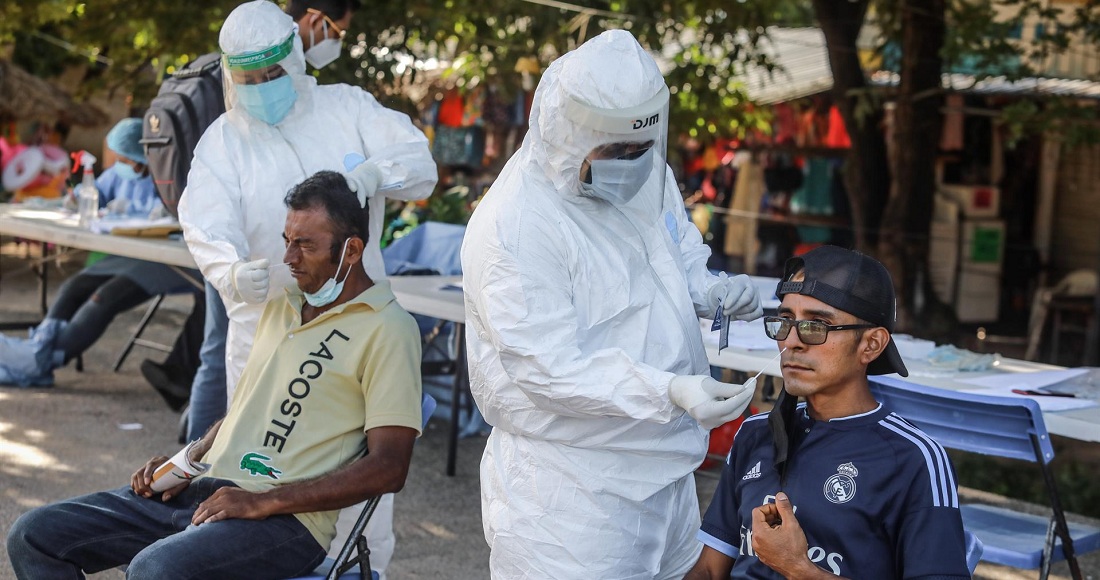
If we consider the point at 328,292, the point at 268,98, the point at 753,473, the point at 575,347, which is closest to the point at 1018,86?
the point at 268,98

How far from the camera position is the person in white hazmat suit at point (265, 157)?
4035 millimetres

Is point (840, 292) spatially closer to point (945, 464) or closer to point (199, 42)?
point (945, 464)

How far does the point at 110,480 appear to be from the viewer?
210 inches

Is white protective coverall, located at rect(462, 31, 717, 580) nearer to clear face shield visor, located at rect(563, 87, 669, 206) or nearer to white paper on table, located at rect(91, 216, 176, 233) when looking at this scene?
clear face shield visor, located at rect(563, 87, 669, 206)

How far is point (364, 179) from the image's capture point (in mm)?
3885

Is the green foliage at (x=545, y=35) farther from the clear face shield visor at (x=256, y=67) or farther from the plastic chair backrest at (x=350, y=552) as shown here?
the plastic chair backrest at (x=350, y=552)

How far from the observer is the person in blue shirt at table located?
685 centimetres

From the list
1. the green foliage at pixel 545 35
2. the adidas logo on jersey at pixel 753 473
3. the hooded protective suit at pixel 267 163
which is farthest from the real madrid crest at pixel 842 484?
the green foliage at pixel 545 35

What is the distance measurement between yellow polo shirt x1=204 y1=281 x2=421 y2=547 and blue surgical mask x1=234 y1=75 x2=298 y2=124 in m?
1.17

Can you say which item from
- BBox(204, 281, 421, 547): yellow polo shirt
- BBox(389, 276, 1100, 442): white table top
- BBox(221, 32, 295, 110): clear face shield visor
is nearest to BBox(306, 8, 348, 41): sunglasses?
BBox(221, 32, 295, 110): clear face shield visor

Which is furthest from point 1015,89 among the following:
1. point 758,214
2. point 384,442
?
point 384,442

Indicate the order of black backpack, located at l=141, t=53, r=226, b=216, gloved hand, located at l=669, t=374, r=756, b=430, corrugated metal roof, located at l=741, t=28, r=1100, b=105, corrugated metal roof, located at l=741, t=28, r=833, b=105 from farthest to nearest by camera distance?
corrugated metal roof, located at l=741, t=28, r=833, b=105
corrugated metal roof, located at l=741, t=28, r=1100, b=105
black backpack, located at l=141, t=53, r=226, b=216
gloved hand, located at l=669, t=374, r=756, b=430

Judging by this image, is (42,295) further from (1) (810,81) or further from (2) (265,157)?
(1) (810,81)

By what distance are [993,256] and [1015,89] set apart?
2.85 m
